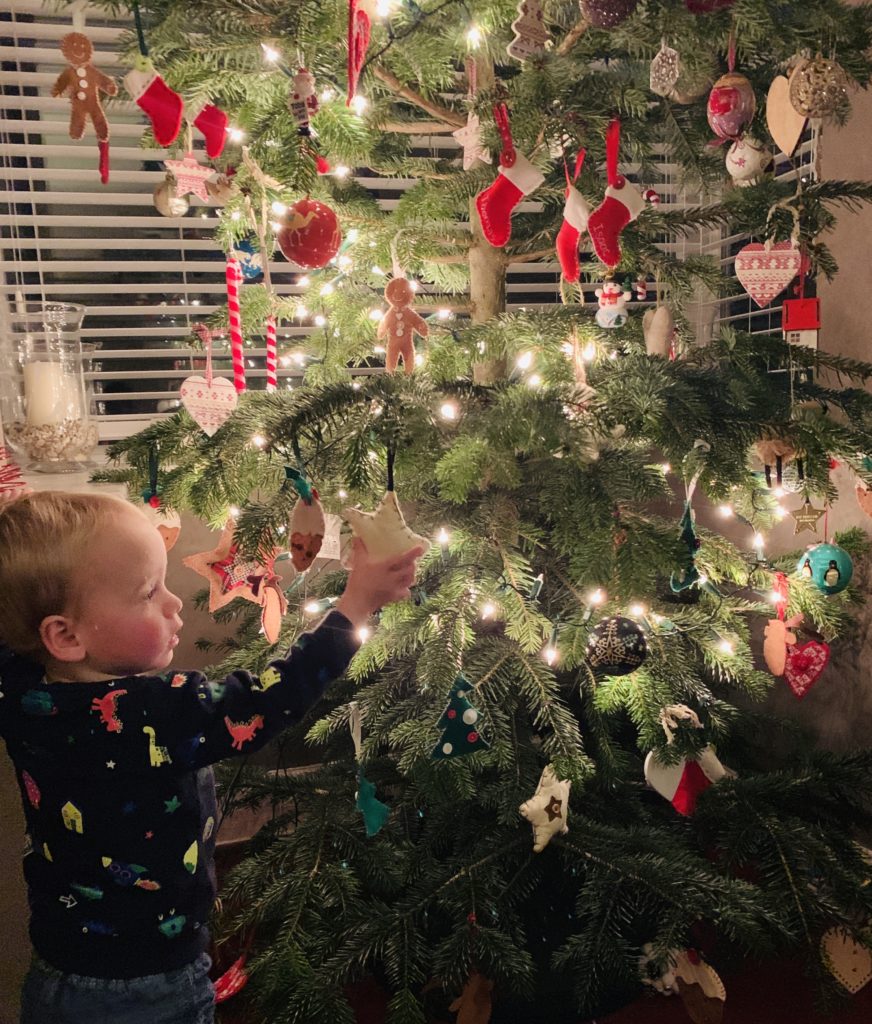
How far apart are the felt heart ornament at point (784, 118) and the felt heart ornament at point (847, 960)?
116 centimetres

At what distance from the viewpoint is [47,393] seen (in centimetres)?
174

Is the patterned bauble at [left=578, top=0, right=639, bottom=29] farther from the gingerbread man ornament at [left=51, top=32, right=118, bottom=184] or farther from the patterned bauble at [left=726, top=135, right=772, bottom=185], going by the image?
the gingerbread man ornament at [left=51, top=32, right=118, bottom=184]

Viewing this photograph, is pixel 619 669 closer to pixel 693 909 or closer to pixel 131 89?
pixel 693 909

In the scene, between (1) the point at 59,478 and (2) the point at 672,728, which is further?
(1) the point at 59,478

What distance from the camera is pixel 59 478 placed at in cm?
176

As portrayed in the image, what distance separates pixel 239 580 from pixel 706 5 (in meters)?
1.02

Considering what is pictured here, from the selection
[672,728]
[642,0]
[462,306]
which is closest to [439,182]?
[462,306]

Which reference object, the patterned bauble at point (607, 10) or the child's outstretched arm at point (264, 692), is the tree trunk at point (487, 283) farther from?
the child's outstretched arm at point (264, 692)

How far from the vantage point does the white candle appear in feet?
5.70

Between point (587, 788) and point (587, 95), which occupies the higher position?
point (587, 95)

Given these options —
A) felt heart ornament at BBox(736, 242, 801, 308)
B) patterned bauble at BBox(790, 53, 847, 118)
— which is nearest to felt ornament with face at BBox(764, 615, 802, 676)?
felt heart ornament at BBox(736, 242, 801, 308)

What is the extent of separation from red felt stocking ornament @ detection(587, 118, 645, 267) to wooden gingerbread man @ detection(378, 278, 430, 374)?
0.30m

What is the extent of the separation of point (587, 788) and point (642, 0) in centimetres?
126

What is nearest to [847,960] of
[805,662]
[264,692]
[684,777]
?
[684,777]
